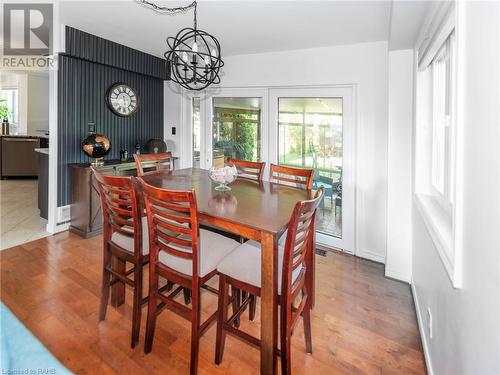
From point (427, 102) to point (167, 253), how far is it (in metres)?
2.24

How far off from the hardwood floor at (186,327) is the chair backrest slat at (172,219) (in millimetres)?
603

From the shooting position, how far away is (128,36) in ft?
11.5

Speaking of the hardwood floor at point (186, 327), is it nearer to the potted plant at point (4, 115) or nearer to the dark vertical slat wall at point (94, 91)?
the dark vertical slat wall at point (94, 91)

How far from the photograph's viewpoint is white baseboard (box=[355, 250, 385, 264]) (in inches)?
125

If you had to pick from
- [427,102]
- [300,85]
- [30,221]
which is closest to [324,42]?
[300,85]

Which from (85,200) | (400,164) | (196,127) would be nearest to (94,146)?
(85,200)

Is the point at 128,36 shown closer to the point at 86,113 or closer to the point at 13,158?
the point at 86,113

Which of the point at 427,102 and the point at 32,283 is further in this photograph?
the point at 32,283

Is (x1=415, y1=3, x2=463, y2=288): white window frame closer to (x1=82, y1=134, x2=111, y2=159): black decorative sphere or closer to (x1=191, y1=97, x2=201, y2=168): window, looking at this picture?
(x1=191, y1=97, x2=201, y2=168): window

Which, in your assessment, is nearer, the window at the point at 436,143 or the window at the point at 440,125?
the window at the point at 436,143

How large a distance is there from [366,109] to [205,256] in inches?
96.1

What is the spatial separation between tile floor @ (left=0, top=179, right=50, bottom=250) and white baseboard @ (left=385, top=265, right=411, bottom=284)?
3.86m

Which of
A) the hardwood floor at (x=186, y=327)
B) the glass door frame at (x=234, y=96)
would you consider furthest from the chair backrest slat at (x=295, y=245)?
the glass door frame at (x=234, y=96)

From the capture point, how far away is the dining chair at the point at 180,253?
4.93ft
